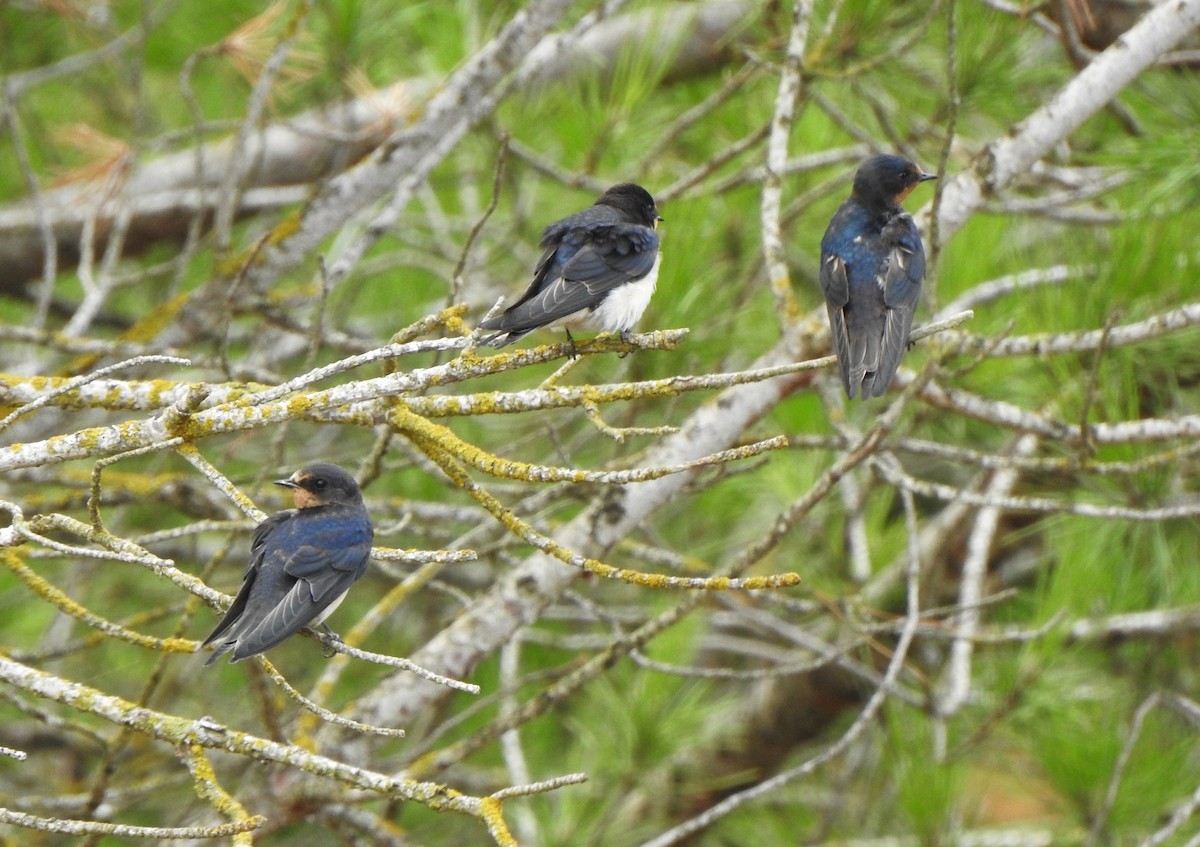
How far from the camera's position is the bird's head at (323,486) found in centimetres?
324

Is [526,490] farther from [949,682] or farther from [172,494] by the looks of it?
[949,682]

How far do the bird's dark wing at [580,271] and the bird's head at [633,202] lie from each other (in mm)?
131

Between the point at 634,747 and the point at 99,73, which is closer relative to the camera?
the point at 634,747

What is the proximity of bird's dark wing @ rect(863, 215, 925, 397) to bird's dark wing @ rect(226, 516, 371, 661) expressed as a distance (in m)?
1.24

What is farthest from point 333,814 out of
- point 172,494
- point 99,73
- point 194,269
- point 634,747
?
point 99,73

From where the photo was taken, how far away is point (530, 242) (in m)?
5.86

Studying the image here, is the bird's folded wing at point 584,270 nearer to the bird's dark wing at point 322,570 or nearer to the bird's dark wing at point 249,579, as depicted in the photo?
the bird's dark wing at point 322,570

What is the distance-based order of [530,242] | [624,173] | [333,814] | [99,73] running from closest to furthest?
[333,814]
[624,173]
[530,242]
[99,73]

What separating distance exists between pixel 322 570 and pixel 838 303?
4.97 ft

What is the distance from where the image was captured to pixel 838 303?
366cm

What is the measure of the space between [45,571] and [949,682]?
368 cm

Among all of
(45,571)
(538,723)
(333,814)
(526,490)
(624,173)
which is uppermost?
(624,173)

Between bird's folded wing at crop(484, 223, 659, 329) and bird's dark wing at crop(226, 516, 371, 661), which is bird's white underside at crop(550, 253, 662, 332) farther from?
A: bird's dark wing at crop(226, 516, 371, 661)

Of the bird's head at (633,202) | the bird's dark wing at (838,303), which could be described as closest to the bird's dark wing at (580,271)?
the bird's head at (633,202)
